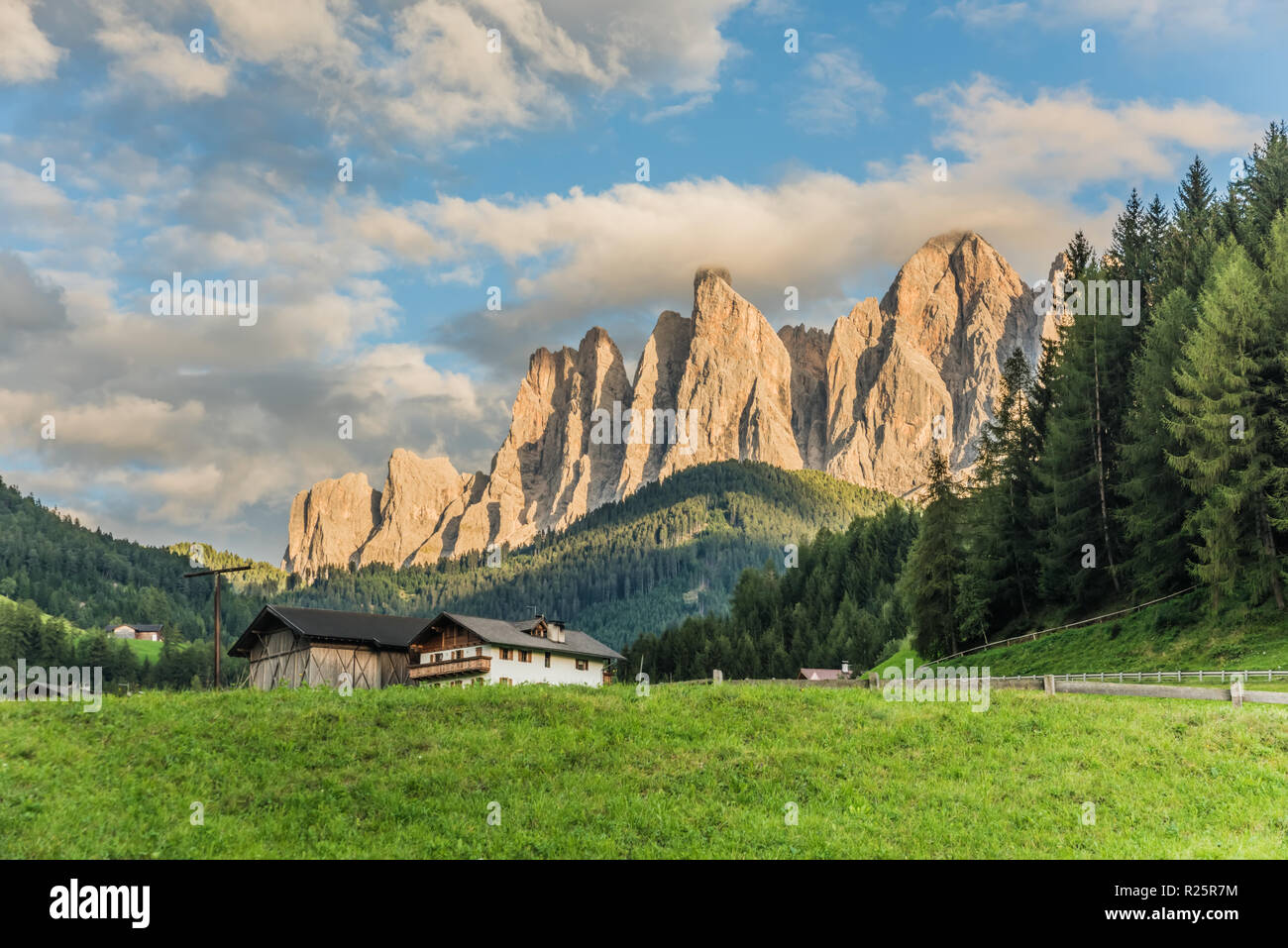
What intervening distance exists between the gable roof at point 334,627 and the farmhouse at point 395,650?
0.06 meters

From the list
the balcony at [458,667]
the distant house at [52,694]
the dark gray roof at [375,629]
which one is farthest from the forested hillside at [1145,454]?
the distant house at [52,694]

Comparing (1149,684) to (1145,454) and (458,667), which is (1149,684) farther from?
(458,667)

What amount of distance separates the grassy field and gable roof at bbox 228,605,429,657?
26.3 metres

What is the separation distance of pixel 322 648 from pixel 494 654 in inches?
381

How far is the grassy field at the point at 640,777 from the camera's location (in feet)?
69.9

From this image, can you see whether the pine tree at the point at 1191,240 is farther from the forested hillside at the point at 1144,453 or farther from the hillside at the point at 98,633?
the hillside at the point at 98,633

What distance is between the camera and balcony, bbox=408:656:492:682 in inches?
2373

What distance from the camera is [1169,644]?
4112 cm

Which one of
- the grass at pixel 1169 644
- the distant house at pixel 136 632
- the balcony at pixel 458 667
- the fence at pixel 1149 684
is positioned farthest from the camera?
the distant house at pixel 136 632

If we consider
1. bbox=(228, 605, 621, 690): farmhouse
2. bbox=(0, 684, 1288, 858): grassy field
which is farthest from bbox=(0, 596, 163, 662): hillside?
bbox=(0, 684, 1288, 858): grassy field
